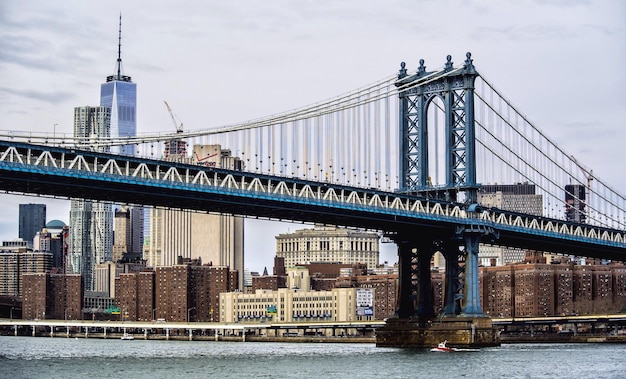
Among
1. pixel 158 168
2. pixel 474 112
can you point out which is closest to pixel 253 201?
pixel 158 168

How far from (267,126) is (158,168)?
16429 mm

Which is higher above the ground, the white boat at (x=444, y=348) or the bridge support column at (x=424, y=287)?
the bridge support column at (x=424, y=287)

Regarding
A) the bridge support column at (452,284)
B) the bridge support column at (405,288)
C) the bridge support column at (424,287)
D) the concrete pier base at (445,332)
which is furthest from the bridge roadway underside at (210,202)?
the concrete pier base at (445,332)

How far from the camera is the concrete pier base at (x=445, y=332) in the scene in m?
120

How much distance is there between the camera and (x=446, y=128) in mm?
123188

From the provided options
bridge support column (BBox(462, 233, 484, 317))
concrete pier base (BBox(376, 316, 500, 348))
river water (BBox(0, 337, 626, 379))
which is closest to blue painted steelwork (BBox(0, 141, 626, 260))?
bridge support column (BBox(462, 233, 484, 317))

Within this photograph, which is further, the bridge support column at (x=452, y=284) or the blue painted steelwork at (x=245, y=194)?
A: the bridge support column at (x=452, y=284)

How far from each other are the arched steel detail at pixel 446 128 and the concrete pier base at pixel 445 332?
1045 centimetres

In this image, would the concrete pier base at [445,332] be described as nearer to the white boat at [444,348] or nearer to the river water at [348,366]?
the white boat at [444,348]

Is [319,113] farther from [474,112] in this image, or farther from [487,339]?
[487,339]

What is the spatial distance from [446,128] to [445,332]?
1741cm

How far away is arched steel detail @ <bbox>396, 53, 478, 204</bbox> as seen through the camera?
400 ft

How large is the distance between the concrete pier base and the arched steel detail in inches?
412

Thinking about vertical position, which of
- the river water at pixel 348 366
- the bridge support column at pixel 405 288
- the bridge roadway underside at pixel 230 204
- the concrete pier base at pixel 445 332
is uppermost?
the bridge roadway underside at pixel 230 204
